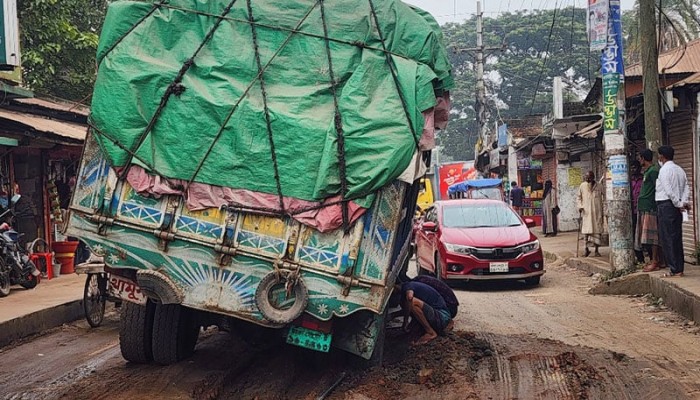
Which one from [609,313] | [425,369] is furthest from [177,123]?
[609,313]

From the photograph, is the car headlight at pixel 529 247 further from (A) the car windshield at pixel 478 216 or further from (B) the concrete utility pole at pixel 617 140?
(B) the concrete utility pole at pixel 617 140

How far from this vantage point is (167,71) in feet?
20.4

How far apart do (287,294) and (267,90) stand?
1.66 metres

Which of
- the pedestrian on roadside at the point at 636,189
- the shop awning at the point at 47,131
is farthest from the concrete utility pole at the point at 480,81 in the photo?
the shop awning at the point at 47,131

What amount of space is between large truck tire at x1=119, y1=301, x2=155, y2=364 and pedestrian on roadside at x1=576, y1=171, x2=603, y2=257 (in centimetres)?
1150

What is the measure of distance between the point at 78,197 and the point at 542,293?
871cm

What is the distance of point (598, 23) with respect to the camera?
40.2ft

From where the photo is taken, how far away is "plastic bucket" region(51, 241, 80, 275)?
→ 16.1 meters

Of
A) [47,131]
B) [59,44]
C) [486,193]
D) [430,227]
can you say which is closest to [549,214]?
[486,193]

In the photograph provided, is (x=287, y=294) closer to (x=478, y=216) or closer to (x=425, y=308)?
(x=425, y=308)

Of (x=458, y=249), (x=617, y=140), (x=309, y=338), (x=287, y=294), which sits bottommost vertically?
(x=309, y=338)

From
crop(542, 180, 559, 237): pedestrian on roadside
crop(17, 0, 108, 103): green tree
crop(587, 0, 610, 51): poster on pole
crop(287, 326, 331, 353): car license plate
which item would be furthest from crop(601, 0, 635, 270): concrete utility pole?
crop(542, 180, 559, 237): pedestrian on roadside

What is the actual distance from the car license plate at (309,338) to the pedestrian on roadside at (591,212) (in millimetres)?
11635

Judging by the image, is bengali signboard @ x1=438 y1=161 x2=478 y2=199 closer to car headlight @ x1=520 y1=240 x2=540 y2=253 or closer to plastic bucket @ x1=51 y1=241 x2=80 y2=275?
plastic bucket @ x1=51 y1=241 x2=80 y2=275
